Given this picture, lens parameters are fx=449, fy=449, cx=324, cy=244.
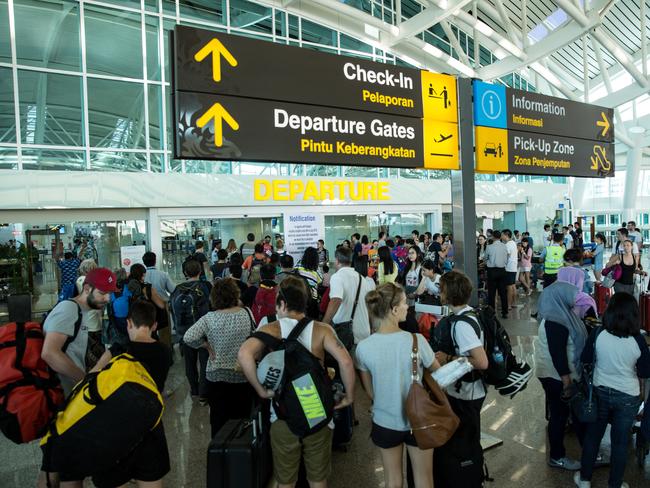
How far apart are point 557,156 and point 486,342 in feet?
9.75

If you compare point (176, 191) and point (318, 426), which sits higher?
point (176, 191)

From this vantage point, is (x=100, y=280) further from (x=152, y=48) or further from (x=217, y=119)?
(x=152, y=48)

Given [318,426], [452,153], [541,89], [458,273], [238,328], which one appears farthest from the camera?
[541,89]

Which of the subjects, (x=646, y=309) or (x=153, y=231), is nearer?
(x=646, y=309)

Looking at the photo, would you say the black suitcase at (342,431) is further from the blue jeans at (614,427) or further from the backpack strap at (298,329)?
the blue jeans at (614,427)

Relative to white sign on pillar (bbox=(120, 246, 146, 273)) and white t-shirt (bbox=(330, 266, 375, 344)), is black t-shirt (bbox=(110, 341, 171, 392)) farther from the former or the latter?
white sign on pillar (bbox=(120, 246, 146, 273))

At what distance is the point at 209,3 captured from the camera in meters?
14.3

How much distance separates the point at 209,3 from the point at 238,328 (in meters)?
14.0

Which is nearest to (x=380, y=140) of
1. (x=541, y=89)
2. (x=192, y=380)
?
(x=192, y=380)

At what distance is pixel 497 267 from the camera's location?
29.6 feet

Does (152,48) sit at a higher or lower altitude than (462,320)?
higher

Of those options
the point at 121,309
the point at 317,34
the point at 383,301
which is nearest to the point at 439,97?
the point at 383,301

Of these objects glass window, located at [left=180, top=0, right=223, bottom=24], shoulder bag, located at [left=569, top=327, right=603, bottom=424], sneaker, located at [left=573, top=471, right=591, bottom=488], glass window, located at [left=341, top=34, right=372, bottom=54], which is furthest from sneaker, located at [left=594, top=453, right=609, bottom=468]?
glass window, located at [left=341, top=34, right=372, bottom=54]

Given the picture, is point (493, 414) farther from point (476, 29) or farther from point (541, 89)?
point (541, 89)
